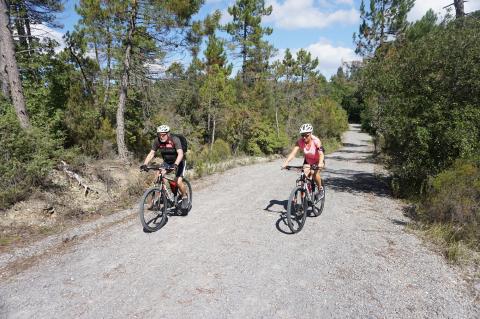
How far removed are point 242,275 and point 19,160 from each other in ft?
19.7

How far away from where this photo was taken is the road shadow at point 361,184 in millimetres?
10370

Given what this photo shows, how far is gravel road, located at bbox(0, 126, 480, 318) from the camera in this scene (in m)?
3.54

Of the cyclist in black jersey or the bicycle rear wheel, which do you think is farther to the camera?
the cyclist in black jersey

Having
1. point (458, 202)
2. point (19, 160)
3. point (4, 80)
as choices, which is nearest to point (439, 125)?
point (458, 202)

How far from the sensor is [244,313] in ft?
11.3

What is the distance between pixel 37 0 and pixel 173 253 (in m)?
12.3

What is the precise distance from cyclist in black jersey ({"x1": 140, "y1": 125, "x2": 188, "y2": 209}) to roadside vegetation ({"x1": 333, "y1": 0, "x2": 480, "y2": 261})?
197 inches

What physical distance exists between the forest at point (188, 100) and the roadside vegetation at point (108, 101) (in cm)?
5

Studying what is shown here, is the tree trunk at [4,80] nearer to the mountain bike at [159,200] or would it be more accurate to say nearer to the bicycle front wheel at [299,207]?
the mountain bike at [159,200]

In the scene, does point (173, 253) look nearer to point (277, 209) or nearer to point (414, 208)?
point (277, 209)

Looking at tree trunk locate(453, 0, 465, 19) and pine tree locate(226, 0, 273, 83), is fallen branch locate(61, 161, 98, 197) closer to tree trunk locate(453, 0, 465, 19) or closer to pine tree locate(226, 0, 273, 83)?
tree trunk locate(453, 0, 465, 19)

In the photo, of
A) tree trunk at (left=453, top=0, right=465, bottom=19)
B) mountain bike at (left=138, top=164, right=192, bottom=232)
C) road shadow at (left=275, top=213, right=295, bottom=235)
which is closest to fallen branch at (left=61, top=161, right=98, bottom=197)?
mountain bike at (left=138, top=164, right=192, bottom=232)

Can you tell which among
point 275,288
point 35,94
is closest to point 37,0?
Answer: point 35,94

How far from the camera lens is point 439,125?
816cm
